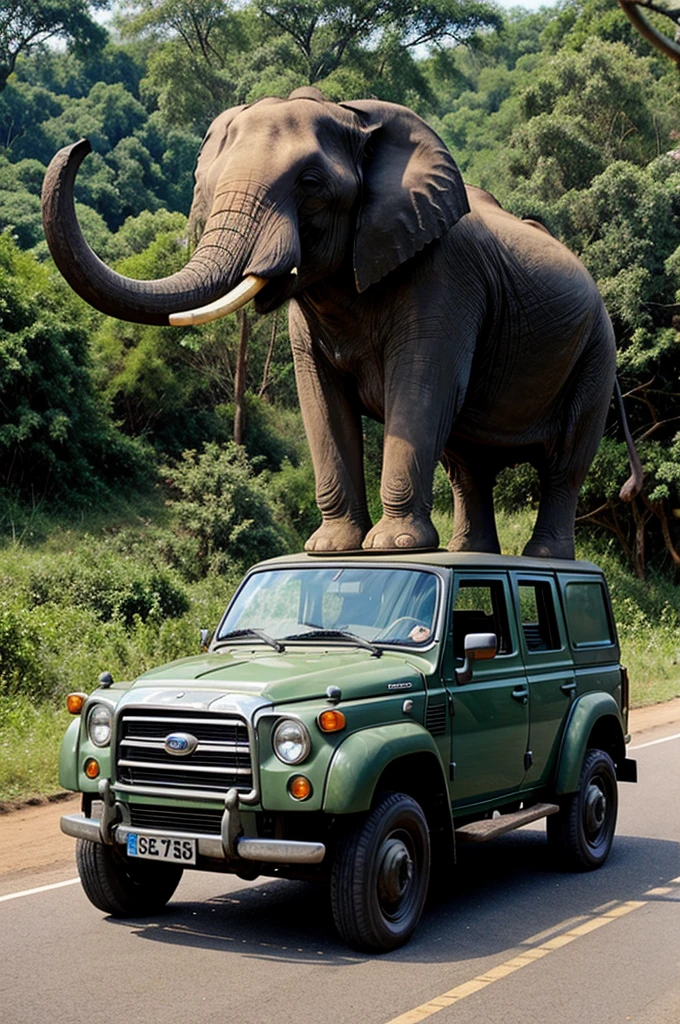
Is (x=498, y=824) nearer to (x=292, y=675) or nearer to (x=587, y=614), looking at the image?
(x=292, y=675)

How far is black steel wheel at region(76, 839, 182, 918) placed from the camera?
22.3ft

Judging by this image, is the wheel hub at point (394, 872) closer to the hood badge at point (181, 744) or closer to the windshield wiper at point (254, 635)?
the hood badge at point (181, 744)

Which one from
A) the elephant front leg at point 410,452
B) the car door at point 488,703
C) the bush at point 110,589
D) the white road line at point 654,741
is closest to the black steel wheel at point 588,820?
the car door at point 488,703

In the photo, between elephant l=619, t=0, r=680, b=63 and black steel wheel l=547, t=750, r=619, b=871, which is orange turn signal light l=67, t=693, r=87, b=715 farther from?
elephant l=619, t=0, r=680, b=63

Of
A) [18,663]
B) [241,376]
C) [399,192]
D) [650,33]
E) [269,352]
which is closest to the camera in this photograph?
[399,192]

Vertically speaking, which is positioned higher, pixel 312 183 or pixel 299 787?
pixel 312 183

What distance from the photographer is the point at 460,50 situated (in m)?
100

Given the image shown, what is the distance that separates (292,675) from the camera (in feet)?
21.3

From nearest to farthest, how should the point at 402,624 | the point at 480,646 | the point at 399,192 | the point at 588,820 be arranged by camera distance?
the point at 480,646 < the point at 402,624 < the point at 588,820 < the point at 399,192

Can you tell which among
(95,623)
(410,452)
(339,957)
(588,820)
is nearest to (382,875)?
(339,957)

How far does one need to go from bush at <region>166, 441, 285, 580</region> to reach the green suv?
1839 centimetres

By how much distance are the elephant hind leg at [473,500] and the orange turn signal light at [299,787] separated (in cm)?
546

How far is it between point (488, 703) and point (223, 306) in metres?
2.85

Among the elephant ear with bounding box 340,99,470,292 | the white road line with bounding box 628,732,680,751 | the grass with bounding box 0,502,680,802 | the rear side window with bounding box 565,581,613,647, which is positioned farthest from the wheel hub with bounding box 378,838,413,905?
the white road line with bounding box 628,732,680,751
